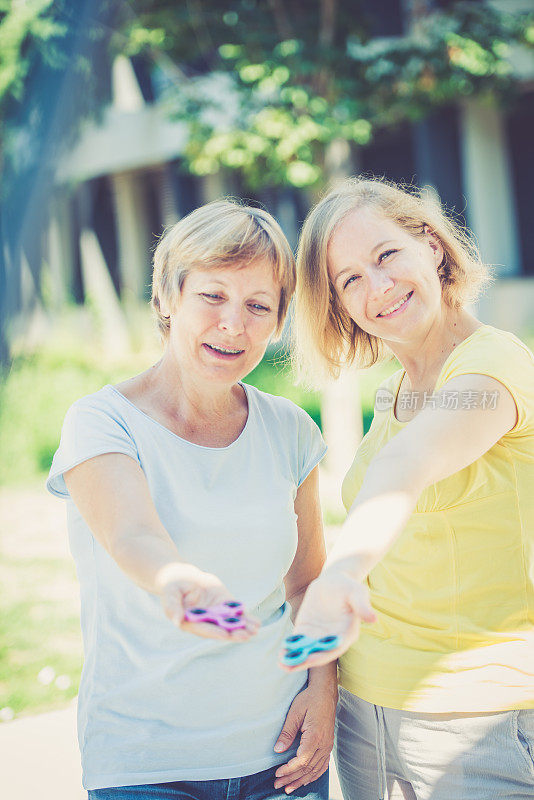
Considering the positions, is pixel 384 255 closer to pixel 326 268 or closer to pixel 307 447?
pixel 326 268

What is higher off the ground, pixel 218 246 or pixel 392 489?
pixel 218 246

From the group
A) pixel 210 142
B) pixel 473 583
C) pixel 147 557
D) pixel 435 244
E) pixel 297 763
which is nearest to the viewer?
pixel 147 557

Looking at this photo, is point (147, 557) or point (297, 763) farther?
point (297, 763)

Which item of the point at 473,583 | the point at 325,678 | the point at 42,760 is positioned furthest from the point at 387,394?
the point at 42,760

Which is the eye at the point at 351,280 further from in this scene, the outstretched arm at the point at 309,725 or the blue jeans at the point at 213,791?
the blue jeans at the point at 213,791

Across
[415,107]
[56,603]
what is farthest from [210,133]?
[56,603]

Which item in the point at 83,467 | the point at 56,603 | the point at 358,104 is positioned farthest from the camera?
the point at 358,104

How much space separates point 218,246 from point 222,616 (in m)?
0.90

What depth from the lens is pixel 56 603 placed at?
15.8ft

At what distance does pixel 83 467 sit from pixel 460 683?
898 mm

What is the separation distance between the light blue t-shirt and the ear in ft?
2.43

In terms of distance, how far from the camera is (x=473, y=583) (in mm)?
1728

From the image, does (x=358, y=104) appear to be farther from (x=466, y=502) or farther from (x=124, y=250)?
(x=124, y=250)

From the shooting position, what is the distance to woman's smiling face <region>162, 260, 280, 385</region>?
1887mm
